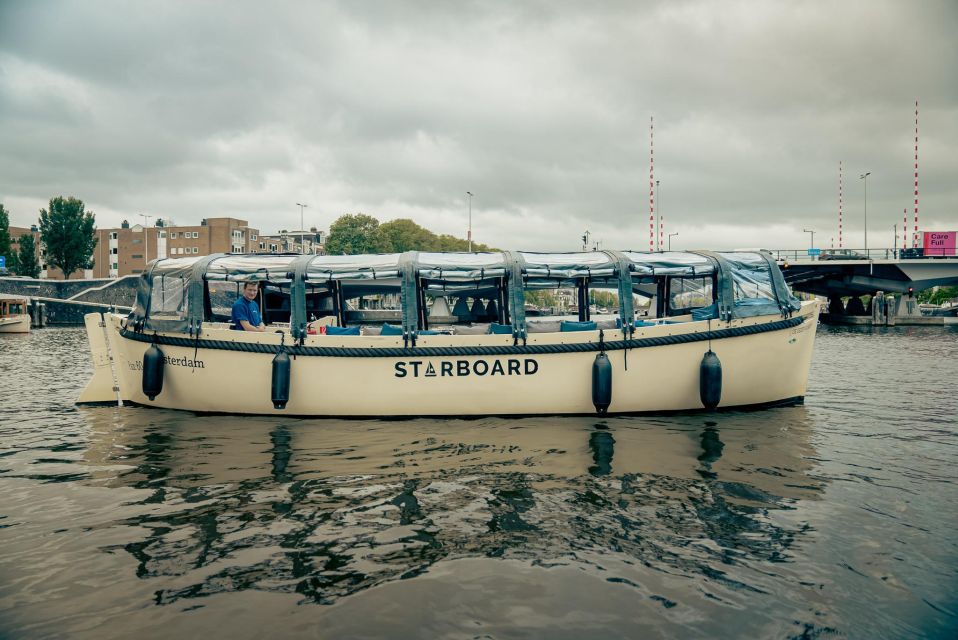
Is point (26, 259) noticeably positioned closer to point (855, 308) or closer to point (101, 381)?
point (101, 381)

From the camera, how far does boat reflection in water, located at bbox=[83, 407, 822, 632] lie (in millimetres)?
5090

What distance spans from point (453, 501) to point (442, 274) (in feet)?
16.8

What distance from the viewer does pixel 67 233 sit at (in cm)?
7431

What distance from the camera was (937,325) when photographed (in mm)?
53875

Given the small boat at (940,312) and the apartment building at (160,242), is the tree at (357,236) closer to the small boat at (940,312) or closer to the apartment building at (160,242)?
the apartment building at (160,242)

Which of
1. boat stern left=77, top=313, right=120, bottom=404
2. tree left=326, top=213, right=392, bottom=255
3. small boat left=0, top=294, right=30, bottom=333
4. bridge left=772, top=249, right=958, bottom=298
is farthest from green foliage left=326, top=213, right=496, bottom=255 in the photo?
boat stern left=77, top=313, right=120, bottom=404

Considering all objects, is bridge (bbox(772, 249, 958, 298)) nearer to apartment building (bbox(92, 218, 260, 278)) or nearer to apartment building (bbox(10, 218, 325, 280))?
apartment building (bbox(10, 218, 325, 280))

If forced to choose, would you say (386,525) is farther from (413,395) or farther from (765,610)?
(413,395)

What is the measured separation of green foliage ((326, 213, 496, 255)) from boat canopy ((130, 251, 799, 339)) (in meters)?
71.8

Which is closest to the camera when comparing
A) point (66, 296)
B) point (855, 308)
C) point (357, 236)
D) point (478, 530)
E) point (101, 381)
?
point (478, 530)

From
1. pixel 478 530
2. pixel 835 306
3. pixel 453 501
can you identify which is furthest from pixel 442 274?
pixel 835 306

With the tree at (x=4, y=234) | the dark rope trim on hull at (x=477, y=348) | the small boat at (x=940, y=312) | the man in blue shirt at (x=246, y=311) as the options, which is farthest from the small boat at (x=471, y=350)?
the tree at (x=4, y=234)

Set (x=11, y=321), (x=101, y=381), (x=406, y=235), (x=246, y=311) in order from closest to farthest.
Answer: (x=246, y=311) → (x=101, y=381) → (x=11, y=321) → (x=406, y=235)

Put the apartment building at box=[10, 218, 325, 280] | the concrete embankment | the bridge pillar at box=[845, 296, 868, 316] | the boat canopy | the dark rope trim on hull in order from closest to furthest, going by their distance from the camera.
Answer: the dark rope trim on hull
the boat canopy
the concrete embankment
the bridge pillar at box=[845, 296, 868, 316]
the apartment building at box=[10, 218, 325, 280]
